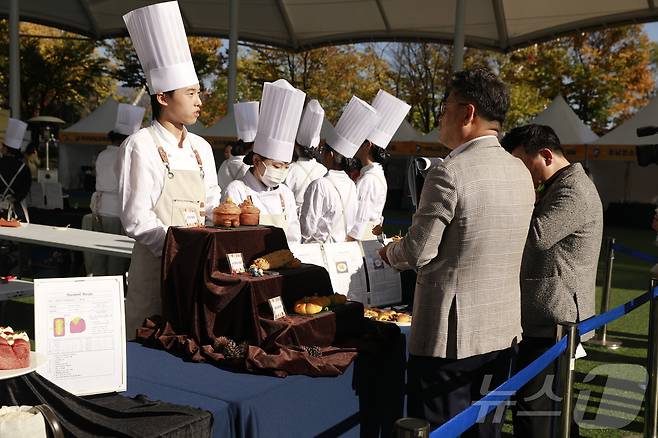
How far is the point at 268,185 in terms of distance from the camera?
3943 mm

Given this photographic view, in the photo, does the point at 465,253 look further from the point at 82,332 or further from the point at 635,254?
the point at 635,254

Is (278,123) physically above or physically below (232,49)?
below

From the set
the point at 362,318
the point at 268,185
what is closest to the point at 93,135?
the point at 268,185

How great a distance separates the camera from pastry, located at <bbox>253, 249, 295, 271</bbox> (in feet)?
8.47

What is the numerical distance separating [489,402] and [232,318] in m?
0.99

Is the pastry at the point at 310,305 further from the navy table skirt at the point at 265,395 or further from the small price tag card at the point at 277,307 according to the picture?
the navy table skirt at the point at 265,395

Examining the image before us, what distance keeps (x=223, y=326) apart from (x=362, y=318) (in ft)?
2.02

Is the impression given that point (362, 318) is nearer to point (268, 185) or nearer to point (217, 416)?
point (217, 416)

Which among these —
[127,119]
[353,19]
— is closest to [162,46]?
[127,119]

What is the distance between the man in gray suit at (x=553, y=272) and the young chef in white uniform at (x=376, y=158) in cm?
229

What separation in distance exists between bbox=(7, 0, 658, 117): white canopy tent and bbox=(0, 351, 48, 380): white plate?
505 inches

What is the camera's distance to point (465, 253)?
224cm

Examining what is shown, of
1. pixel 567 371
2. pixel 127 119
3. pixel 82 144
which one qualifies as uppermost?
pixel 82 144

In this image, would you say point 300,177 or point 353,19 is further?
point 353,19
